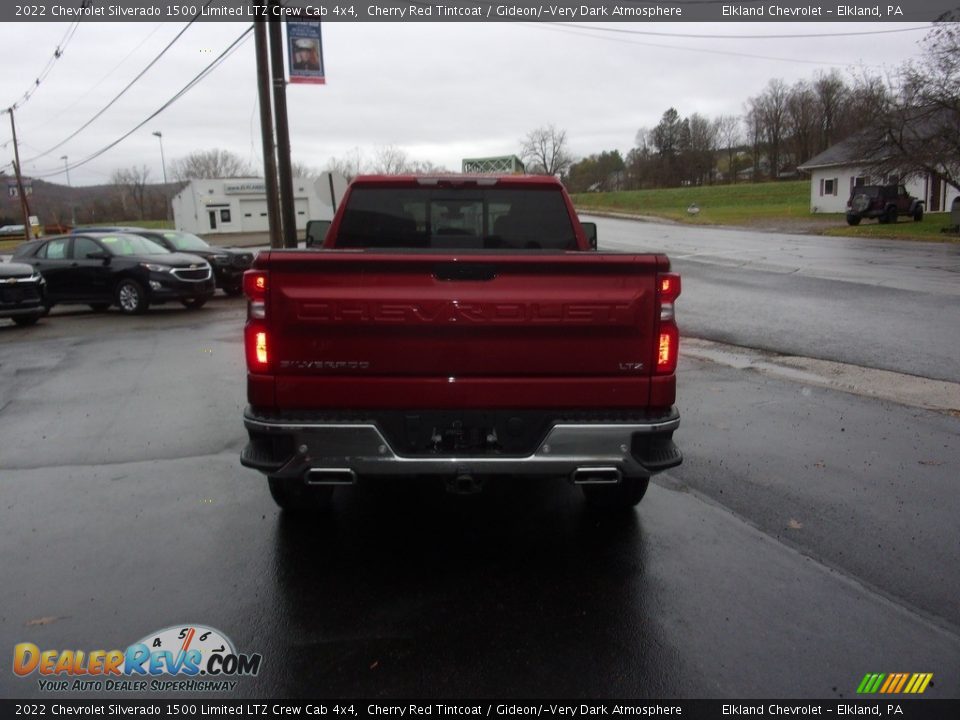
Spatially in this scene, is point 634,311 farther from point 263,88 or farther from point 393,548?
point 263,88

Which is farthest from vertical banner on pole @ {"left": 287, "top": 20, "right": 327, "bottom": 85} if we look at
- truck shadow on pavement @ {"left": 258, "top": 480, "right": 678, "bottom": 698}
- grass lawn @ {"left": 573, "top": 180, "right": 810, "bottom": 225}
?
grass lawn @ {"left": 573, "top": 180, "right": 810, "bottom": 225}

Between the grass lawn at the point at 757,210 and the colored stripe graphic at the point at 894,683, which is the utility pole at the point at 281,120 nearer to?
the colored stripe graphic at the point at 894,683

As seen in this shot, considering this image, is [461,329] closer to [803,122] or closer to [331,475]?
[331,475]

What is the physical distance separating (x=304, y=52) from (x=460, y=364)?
13.8 m

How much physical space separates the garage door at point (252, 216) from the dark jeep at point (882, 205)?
44397 mm

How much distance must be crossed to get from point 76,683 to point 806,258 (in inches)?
881

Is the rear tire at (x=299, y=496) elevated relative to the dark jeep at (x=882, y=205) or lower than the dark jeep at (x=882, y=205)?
lower

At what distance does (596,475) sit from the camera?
12.3ft

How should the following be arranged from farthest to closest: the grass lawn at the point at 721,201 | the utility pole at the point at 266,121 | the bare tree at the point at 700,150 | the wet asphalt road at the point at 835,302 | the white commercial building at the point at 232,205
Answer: the bare tree at the point at 700,150 → the white commercial building at the point at 232,205 → the grass lawn at the point at 721,201 → the utility pole at the point at 266,121 → the wet asphalt road at the point at 835,302

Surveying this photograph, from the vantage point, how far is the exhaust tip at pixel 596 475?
3750 mm

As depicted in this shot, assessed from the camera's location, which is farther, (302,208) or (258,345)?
(302,208)

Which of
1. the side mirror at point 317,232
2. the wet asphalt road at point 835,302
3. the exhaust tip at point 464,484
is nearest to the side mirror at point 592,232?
the side mirror at point 317,232

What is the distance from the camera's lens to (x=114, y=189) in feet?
344

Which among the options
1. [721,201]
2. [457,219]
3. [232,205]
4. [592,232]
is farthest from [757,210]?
[457,219]
